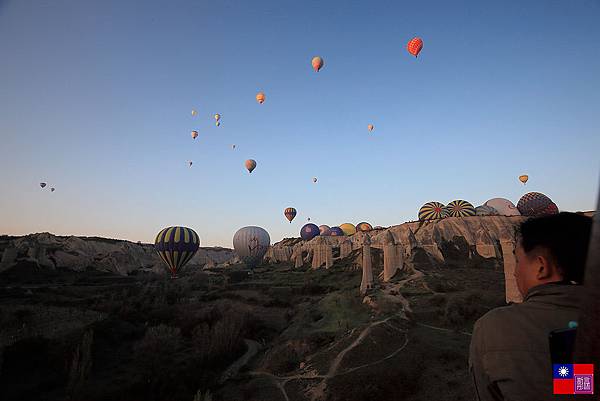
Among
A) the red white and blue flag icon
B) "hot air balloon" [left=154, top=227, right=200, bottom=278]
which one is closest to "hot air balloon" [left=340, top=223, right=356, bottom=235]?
"hot air balloon" [left=154, top=227, right=200, bottom=278]

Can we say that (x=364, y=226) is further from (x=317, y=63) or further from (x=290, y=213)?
(x=317, y=63)

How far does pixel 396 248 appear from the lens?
26641mm

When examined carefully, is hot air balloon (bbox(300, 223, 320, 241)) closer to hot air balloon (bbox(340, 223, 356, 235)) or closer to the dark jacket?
hot air balloon (bbox(340, 223, 356, 235))

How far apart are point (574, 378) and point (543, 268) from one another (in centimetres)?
93

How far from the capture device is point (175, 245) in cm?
3897

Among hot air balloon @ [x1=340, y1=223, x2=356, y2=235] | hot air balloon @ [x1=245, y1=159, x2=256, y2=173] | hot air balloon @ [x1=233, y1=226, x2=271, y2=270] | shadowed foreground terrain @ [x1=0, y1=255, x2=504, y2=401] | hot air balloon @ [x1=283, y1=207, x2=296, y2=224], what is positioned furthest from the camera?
hot air balloon @ [x1=340, y1=223, x2=356, y2=235]

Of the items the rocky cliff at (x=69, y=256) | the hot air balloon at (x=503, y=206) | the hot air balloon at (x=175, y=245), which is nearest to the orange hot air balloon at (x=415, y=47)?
the hot air balloon at (x=175, y=245)

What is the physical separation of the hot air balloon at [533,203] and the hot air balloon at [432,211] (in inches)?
493

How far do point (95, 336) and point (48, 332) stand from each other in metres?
3.01

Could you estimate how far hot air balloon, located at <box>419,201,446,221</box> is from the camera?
57.8 m

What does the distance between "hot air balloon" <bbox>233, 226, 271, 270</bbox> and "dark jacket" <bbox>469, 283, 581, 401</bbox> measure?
5171cm

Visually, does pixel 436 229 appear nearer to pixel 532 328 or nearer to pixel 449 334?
pixel 449 334

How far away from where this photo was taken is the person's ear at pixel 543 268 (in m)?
1.71

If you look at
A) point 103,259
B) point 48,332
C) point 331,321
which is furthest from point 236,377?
point 103,259
